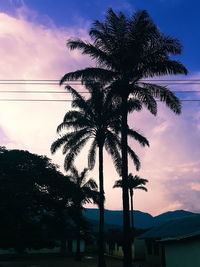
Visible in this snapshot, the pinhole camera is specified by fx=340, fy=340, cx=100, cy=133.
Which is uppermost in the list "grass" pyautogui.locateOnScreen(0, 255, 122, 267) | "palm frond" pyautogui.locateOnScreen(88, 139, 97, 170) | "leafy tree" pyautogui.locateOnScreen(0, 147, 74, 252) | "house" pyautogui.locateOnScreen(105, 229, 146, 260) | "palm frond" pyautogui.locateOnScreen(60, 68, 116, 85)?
"palm frond" pyautogui.locateOnScreen(60, 68, 116, 85)

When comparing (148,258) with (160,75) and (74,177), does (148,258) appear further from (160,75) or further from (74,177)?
(160,75)

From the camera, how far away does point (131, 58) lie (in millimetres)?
23000

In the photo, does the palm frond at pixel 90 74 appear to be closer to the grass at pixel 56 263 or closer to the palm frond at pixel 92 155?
the palm frond at pixel 92 155

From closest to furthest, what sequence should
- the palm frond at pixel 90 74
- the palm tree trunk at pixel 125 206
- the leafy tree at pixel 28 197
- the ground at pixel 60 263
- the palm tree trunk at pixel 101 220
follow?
the palm tree trunk at pixel 125 206 < the palm frond at pixel 90 74 < the leafy tree at pixel 28 197 < the palm tree trunk at pixel 101 220 < the ground at pixel 60 263

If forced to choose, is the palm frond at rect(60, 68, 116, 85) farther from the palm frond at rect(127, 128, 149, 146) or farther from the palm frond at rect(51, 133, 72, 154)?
the palm frond at rect(51, 133, 72, 154)

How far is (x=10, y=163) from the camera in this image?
115 feet

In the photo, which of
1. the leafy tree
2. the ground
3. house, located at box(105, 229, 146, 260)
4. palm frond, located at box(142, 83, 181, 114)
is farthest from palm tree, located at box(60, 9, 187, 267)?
house, located at box(105, 229, 146, 260)

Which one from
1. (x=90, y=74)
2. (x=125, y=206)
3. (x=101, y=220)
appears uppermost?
(x=90, y=74)

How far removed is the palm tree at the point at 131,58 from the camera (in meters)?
23.2

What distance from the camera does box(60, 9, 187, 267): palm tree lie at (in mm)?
23250

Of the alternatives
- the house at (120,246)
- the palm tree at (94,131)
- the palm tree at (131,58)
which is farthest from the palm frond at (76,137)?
the house at (120,246)

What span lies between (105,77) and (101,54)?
1653mm

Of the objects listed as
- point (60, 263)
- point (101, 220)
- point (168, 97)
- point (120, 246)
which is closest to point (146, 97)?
point (168, 97)

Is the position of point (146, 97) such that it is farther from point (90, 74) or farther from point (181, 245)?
point (181, 245)
